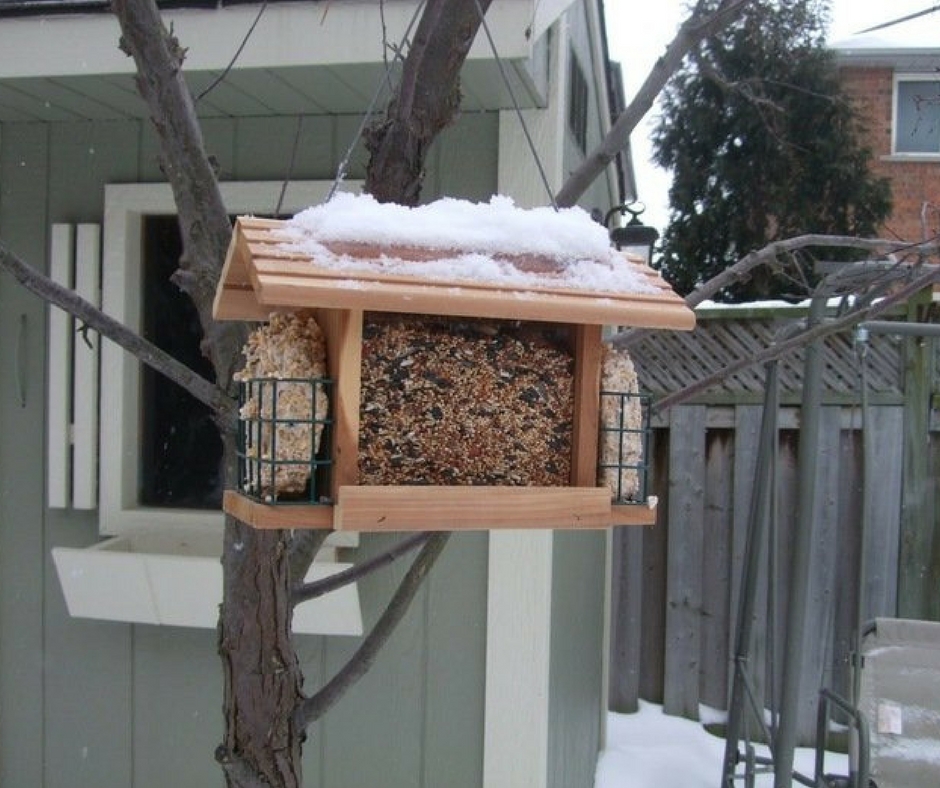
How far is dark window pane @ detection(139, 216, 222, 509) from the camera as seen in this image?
3332 mm

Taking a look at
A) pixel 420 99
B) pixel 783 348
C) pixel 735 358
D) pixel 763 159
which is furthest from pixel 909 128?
pixel 420 99

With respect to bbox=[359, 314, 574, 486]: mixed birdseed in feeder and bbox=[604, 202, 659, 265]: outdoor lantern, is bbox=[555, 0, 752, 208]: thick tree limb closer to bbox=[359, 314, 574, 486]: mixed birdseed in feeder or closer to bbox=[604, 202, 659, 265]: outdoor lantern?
bbox=[359, 314, 574, 486]: mixed birdseed in feeder

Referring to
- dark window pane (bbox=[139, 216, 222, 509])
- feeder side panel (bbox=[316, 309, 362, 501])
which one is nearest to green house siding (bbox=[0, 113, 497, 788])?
dark window pane (bbox=[139, 216, 222, 509])

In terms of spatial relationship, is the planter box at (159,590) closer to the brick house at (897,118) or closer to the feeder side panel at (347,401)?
the feeder side panel at (347,401)

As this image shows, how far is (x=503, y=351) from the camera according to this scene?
146 cm

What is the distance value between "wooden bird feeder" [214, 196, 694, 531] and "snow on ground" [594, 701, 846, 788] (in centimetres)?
346

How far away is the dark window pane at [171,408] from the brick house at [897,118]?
7.91 metres

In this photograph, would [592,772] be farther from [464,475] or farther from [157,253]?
[464,475]

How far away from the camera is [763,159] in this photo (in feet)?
29.4

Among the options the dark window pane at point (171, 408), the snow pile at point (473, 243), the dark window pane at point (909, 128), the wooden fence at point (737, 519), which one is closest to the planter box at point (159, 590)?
the dark window pane at point (171, 408)

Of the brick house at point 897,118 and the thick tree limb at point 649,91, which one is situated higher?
the brick house at point 897,118

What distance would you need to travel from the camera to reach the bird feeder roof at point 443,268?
1.21 metres

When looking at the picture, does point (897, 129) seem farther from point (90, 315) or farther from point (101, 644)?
point (90, 315)

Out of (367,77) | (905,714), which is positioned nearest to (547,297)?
(367,77)
